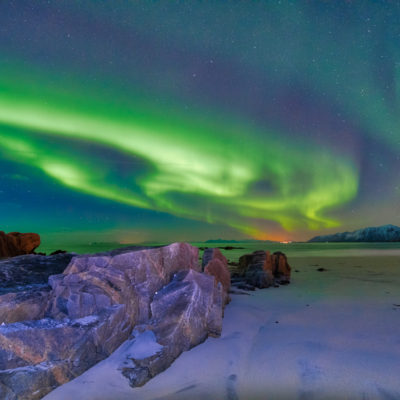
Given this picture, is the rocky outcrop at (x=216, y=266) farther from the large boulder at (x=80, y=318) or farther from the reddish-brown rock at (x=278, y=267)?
the reddish-brown rock at (x=278, y=267)

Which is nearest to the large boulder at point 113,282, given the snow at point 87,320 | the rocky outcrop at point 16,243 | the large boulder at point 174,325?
the snow at point 87,320

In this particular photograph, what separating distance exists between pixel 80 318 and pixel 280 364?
11.0ft

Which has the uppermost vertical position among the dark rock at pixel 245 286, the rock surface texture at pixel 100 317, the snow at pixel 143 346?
the rock surface texture at pixel 100 317

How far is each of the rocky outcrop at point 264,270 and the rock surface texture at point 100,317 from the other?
5.31 meters

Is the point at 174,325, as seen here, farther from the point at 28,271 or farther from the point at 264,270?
the point at 264,270

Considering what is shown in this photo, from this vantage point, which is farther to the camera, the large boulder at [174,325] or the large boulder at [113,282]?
the large boulder at [113,282]

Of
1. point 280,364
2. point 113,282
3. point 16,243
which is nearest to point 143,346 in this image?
point 113,282

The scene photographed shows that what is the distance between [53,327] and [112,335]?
89 cm

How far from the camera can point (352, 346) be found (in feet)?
15.2

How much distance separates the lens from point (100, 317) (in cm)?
404

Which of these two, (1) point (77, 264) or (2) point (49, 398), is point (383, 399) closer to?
(2) point (49, 398)

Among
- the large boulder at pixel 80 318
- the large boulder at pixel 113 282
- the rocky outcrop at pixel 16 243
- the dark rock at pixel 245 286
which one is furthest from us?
the rocky outcrop at pixel 16 243

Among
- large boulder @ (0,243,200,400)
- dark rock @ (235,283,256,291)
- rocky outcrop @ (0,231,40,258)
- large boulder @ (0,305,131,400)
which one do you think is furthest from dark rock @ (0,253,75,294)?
rocky outcrop @ (0,231,40,258)

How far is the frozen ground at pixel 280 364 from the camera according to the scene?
331cm
